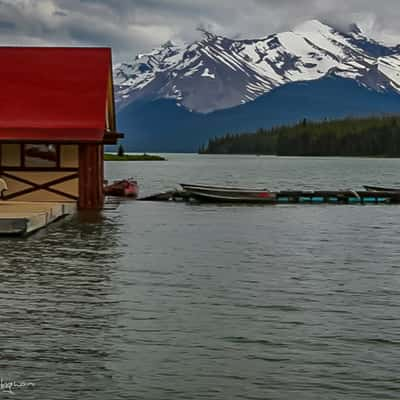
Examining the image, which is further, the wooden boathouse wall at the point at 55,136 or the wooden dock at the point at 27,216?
the wooden boathouse wall at the point at 55,136

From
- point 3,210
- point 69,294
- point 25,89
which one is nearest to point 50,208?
point 3,210

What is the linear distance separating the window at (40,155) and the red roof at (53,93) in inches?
37.1

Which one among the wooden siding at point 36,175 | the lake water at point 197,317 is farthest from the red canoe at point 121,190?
the lake water at point 197,317

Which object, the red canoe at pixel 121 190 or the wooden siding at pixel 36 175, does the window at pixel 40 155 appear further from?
the red canoe at pixel 121 190

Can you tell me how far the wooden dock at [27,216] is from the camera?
25156 mm

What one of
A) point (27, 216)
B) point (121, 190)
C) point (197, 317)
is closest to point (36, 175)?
point (27, 216)

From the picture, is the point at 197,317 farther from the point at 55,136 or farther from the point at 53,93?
the point at 53,93

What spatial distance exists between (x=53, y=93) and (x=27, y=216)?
12.0 meters

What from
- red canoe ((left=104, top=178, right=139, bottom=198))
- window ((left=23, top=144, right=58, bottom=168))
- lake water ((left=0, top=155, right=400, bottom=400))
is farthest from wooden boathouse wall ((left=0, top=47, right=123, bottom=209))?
red canoe ((left=104, top=178, right=139, bottom=198))

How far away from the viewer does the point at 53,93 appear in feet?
121

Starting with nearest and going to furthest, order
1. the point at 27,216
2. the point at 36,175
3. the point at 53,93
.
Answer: the point at 27,216 < the point at 36,175 < the point at 53,93

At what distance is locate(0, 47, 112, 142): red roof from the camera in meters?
34.0

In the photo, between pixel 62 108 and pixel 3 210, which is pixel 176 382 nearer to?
pixel 3 210

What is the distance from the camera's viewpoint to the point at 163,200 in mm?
46781
